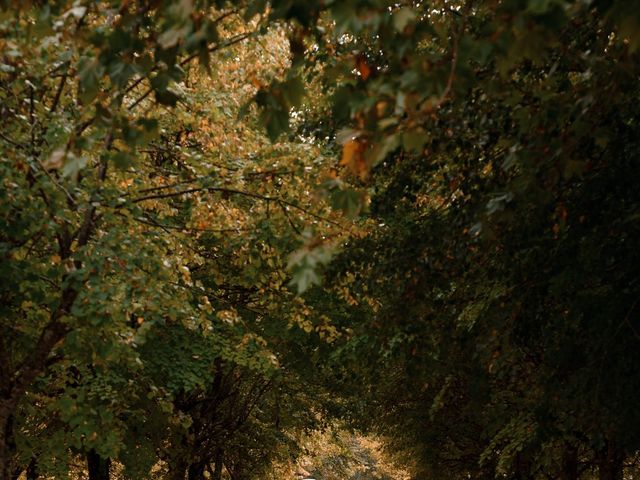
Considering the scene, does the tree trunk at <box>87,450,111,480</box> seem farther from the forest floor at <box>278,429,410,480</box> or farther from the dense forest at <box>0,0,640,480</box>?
the forest floor at <box>278,429,410,480</box>

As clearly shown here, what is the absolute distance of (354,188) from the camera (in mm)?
6512

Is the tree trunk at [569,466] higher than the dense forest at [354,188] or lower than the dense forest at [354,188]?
higher

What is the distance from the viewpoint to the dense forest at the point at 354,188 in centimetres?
349

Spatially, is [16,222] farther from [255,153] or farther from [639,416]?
[639,416]

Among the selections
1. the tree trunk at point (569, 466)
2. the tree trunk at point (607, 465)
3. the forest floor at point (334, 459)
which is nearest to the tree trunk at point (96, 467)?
the forest floor at point (334, 459)


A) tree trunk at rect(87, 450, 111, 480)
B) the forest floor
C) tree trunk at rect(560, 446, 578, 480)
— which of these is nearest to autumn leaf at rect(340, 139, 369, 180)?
tree trunk at rect(87, 450, 111, 480)

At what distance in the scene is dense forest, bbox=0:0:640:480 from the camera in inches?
137

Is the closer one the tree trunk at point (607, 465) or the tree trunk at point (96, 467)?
the tree trunk at point (607, 465)

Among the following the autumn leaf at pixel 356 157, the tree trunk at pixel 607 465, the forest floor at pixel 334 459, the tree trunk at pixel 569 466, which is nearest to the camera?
the autumn leaf at pixel 356 157

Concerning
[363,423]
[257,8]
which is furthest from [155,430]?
[257,8]

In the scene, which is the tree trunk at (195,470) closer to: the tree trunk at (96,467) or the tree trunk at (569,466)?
the tree trunk at (96,467)

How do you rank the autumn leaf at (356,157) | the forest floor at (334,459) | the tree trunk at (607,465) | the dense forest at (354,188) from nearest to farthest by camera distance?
the autumn leaf at (356,157) → the dense forest at (354,188) → the tree trunk at (607,465) → the forest floor at (334,459)

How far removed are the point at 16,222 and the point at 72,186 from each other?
0.62m

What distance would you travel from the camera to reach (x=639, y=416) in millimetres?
5949
